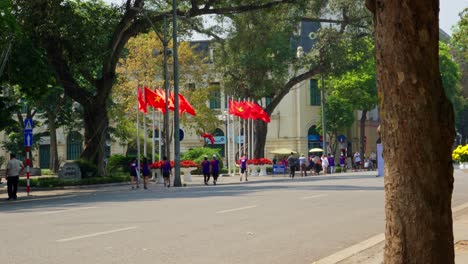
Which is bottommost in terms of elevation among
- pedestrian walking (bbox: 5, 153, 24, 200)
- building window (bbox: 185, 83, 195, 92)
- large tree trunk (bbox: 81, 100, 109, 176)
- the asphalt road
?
the asphalt road

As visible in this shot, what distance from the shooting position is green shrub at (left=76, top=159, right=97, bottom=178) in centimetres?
4184

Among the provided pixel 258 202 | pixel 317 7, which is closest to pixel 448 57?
pixel 317 7

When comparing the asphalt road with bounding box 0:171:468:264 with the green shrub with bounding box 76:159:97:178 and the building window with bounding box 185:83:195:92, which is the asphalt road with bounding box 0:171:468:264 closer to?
the green shrub with bounding box 76:159:97:178

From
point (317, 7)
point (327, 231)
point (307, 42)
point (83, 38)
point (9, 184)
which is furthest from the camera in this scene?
point (307, 42)

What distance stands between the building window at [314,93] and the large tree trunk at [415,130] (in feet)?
250

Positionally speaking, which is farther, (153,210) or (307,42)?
(307,42)

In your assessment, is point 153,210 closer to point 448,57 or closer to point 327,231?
point 327,231

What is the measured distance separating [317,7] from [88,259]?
44.9 metres

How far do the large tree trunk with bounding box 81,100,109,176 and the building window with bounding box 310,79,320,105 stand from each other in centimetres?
4176

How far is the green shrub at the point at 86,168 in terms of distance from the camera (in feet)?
137

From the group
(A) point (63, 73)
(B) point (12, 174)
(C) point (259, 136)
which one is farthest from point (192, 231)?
(C) point (259, 136)

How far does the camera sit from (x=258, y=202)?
2194cm

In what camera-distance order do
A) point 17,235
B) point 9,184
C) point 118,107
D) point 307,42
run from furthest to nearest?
point 307,42
point 118,107
point 9,184
point 17,235

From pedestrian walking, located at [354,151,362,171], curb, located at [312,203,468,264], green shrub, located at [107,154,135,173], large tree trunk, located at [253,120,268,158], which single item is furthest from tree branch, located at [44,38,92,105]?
pedestrian walking, located at [354,151,362,171]
